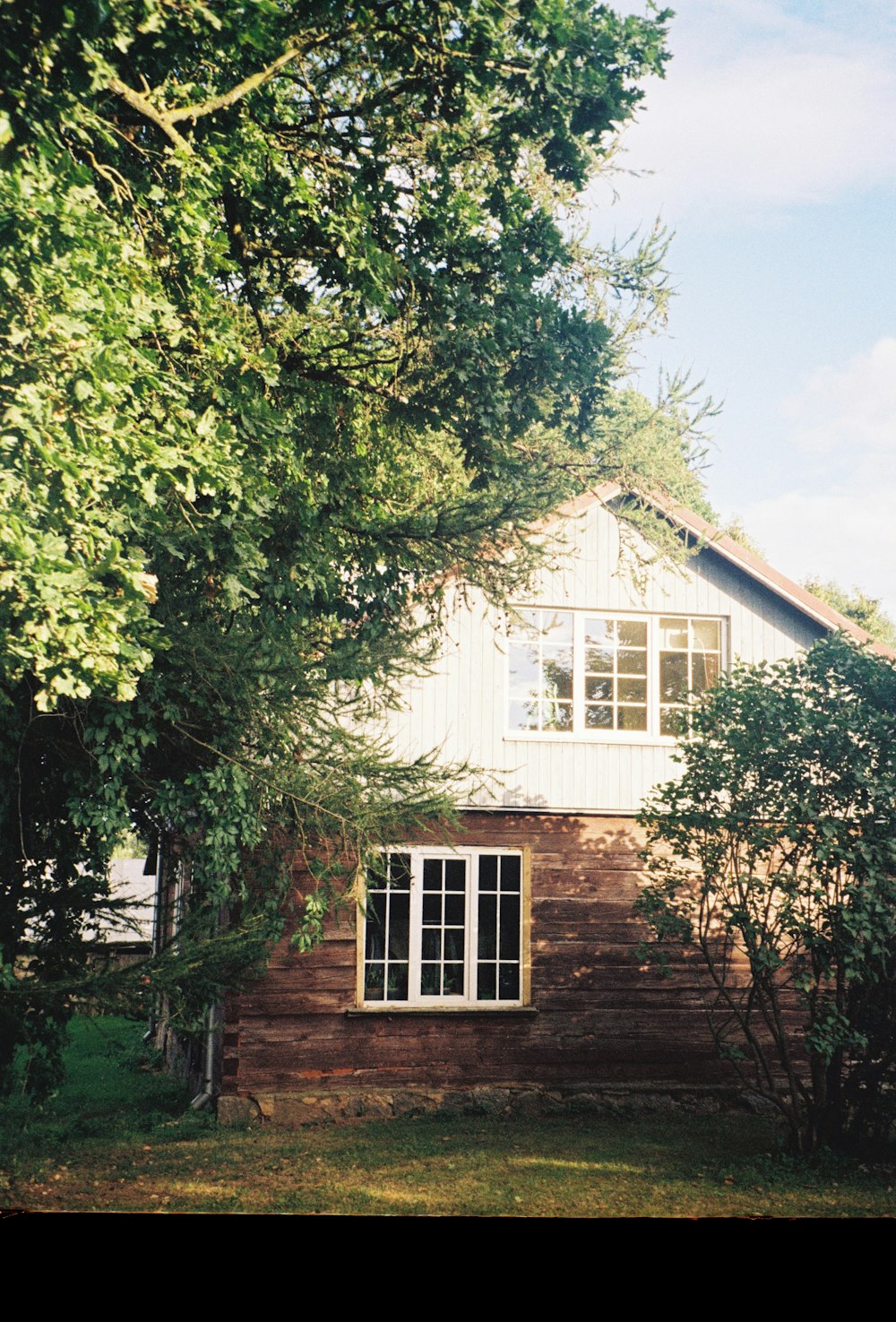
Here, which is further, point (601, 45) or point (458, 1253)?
point (601, 45)

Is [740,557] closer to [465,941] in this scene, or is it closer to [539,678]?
[539,678]

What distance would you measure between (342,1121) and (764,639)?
7840 millimetres

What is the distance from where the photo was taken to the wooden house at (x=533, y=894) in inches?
505

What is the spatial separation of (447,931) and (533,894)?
1109mm

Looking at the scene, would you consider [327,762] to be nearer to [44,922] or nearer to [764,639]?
[44,922]

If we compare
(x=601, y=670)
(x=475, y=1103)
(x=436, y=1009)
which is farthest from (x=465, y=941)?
(x=601, y=670)

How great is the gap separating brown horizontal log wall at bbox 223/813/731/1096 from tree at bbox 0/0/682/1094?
5.08 feet

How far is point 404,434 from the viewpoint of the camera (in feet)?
36.0

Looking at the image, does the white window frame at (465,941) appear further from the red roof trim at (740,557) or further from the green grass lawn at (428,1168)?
the red roof trim at (740,557)

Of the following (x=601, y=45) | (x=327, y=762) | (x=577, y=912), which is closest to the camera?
(x=601, y=45)

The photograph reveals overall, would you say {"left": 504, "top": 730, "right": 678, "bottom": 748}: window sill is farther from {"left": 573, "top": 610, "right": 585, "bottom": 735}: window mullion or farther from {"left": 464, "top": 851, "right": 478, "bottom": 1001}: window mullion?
{"left": 464, "top": 851, "right": 478, "bottom": 1001}: window mullion

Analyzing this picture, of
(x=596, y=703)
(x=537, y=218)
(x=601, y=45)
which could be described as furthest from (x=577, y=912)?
(x=601, y=45)

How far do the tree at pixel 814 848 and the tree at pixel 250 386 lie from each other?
2.56 m

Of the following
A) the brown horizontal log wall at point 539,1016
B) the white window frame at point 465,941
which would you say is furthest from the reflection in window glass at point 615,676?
the white window frame at point 465,941
